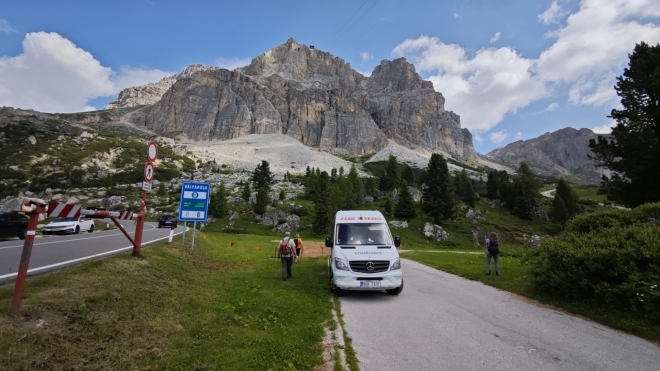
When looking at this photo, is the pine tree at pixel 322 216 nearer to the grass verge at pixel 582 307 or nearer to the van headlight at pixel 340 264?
the grass verge at pixel 582 307

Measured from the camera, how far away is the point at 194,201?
1695 centimetres

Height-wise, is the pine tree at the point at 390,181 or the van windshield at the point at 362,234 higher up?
the pine tree at the point at 390,181

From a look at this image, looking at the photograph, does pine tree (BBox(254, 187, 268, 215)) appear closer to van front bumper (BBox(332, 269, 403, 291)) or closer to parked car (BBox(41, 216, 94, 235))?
parked car (BBox(41, 216, 94, 235))

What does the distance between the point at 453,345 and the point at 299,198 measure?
3213 inches

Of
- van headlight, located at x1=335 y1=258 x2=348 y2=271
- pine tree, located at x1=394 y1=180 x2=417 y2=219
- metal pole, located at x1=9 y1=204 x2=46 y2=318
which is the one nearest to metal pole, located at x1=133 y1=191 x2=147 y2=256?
metal pole, located at x1=9 y1=204 x2=46 y2=318

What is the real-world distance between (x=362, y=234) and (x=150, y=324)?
739 centimetres

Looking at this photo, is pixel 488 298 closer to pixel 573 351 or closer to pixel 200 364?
pixel 573 351

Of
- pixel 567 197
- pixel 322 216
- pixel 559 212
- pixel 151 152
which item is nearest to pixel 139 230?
pixel 151 152

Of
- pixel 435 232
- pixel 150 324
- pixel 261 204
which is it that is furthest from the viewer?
pixel 261 204

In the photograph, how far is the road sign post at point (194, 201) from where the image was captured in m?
16.7

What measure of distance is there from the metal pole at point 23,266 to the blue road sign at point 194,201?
1177 centimetres

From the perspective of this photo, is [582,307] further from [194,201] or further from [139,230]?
[194,201]

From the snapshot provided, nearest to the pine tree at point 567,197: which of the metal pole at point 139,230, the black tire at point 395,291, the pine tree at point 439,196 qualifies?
the pine tree at point 439,196

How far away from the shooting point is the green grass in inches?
170
